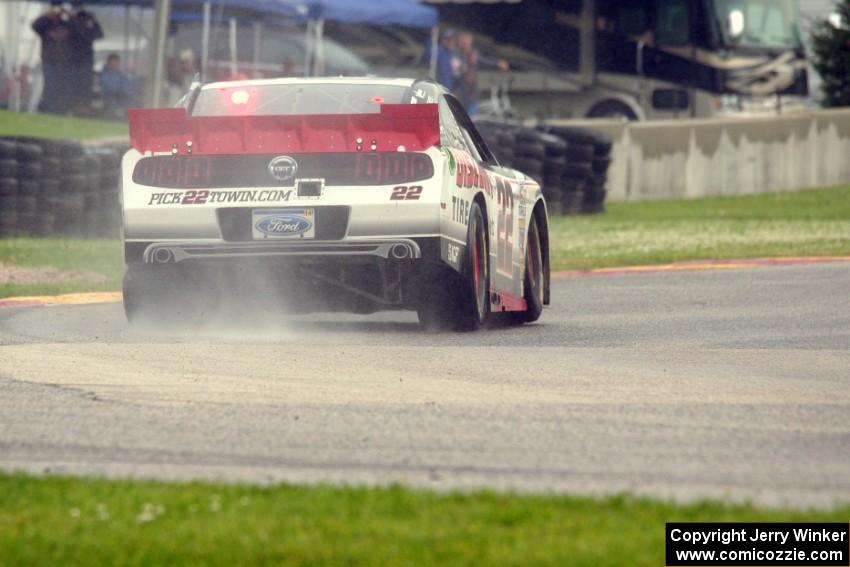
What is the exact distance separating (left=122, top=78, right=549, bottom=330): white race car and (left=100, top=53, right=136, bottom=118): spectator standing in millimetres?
19335

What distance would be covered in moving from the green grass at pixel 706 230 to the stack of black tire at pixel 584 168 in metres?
0.32

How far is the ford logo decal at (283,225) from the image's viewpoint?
33.0ft

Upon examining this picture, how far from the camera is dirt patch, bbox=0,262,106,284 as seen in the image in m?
15.0

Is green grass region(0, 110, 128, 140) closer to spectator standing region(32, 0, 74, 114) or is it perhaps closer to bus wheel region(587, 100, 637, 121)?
spectator standing region(32, 0, 74, 114)

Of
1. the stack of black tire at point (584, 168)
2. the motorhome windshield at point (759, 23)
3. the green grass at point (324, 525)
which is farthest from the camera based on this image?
the motorhome windshield at point (759, 23)

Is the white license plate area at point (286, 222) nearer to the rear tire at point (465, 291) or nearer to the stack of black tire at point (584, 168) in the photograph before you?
the rear tire at point (465, 291)

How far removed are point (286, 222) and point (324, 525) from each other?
4989mm

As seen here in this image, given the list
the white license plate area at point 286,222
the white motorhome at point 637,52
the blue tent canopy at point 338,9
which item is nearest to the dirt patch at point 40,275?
the white license plate area at point 286,222

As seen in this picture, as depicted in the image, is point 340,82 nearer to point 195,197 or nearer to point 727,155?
point 195,197

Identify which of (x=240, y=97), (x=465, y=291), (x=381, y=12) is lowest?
(x=381, y=12)

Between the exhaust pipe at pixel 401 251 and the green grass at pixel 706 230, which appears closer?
the exhaust pipe at pixel 401 251

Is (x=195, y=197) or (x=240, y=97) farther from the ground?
(x=240, y=97)

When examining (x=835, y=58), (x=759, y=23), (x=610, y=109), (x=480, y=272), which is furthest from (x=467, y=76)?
(x=480, y=272)

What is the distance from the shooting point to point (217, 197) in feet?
33.3
